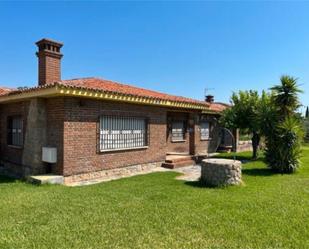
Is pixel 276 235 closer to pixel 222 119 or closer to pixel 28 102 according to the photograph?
pixel 28 102

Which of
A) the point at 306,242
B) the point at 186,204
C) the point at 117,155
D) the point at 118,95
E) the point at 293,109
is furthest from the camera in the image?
the point at 293,109

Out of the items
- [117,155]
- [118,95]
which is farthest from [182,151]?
[118,95]

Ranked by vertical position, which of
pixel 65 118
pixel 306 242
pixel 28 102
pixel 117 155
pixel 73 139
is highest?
pixel 28 102

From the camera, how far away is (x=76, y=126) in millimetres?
9586

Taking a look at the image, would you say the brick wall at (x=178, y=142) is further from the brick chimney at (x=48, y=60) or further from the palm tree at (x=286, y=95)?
the brick chimney at (x=48, y=60)

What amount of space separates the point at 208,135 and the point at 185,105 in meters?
6.34

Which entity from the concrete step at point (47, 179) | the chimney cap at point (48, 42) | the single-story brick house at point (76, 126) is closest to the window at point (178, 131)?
the single-story brick house at point (76, 126)

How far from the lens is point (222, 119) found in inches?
682

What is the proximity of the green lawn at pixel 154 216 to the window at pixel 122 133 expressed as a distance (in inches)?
85.7

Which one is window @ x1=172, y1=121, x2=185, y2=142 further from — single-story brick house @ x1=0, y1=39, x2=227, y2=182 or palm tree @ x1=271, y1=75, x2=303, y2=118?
palm tree @ x1=271, y1=75, x2=303, y2=118

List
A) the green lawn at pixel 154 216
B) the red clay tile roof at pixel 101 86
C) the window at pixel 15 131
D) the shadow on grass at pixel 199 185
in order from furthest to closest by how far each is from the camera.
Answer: the window at pixel 15 131 → the red clay tile roof at pixel 101 86 → the shadow on grass at pixel 199 185 → the green lawn at pixel 154 216

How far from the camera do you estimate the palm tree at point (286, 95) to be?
11.9 meters

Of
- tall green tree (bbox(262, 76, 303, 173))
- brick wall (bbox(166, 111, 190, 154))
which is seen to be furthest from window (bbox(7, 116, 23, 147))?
tall green tree (bbox(262, 76, 303, 173))

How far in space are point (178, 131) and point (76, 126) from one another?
8761 mm
